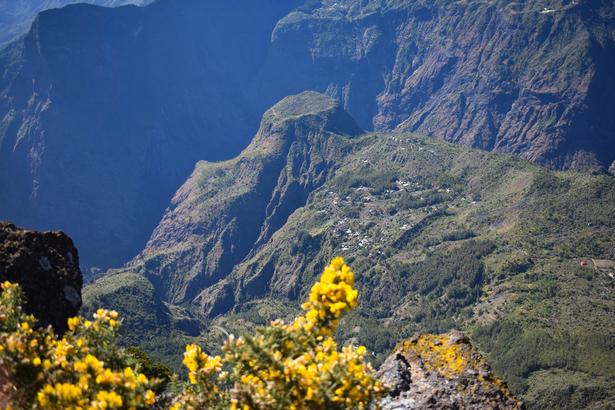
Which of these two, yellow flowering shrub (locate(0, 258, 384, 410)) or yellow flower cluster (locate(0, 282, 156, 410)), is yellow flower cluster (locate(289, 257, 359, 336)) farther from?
yellow flower cluster (locate(0, 282, 156, 410))

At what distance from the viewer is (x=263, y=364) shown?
41.4 ft

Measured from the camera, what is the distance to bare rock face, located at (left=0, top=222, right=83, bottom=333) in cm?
3494

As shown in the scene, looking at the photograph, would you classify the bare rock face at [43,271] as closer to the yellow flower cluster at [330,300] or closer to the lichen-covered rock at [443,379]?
the lichen-covered rock at [443,379]

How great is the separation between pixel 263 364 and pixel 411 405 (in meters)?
12.2

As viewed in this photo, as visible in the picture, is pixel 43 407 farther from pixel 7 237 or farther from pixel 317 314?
pixel 7 237

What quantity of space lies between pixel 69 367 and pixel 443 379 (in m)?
17.5

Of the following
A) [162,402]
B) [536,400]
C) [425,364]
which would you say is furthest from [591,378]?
[162,402]

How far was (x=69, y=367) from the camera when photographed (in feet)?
42.0

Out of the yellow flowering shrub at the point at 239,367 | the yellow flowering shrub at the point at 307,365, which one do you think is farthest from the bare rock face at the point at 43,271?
the yellow flowering shrub at the point at 307,365

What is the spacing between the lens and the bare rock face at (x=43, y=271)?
34938 millimetres

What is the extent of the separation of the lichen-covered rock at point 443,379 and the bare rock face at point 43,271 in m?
22.8

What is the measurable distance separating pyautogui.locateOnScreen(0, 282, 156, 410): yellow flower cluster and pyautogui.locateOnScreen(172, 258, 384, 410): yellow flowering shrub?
7.98ft

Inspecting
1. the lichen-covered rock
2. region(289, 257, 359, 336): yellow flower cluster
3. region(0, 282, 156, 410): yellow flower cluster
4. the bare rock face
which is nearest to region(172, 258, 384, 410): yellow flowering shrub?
region(289, 257, 359, 336): yellow flower cluster

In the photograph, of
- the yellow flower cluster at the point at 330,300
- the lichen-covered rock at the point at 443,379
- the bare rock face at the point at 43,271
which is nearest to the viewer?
the yellow flower cluster at the point at 330,300
